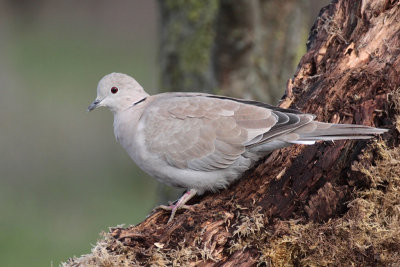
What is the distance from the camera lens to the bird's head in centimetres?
582

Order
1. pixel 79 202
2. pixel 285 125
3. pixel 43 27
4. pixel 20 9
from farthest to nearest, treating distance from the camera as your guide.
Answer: pixel 43 27
pixel 20 9
pixel 79 202
pixel 285 125

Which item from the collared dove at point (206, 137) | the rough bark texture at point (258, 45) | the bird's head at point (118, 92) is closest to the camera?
the collared dove at point (206, 137)

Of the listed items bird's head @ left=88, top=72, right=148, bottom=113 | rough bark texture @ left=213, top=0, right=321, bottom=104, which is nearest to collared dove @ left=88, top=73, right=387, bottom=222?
bird's head @ left=88, top=72, right=148, bottom=113

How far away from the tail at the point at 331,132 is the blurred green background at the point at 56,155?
6.78m

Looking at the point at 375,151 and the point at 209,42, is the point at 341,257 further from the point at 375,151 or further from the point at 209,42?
the point at 209,42

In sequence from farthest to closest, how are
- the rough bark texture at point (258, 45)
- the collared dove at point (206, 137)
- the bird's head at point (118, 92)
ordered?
the rough bark texture at point (258, 45), the bird's head at point (118, 92), the collared dove at point (206, 137)

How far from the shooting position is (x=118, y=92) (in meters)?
5.83

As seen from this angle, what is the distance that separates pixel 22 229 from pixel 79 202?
136 cm

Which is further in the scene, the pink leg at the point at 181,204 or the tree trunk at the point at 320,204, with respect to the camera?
the pink leg at the point at 181,204

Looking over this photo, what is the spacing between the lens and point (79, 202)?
1305 centimetres

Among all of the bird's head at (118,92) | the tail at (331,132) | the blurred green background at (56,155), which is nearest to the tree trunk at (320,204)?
the tail at (331,132)

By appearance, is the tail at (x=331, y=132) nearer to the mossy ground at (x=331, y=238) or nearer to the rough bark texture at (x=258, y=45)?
the mossy ground at (x=331, y=238)

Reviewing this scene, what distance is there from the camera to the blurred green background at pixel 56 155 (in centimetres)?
1192

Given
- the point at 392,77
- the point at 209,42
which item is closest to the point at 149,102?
the point at 392,77
